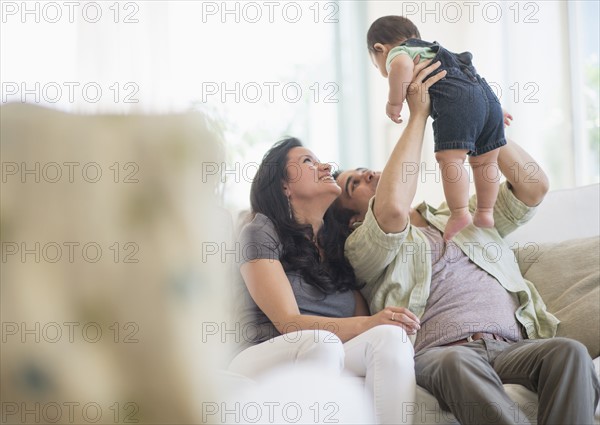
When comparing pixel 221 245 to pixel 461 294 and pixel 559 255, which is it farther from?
pixel 559 255

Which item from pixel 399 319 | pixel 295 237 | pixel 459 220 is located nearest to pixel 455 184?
pixel 459 220

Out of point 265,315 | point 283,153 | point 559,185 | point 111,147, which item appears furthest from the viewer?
point 559,185

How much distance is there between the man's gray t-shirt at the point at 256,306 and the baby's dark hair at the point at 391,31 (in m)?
0.56

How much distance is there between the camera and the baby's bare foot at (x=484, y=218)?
193cm

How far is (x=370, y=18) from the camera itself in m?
4.11

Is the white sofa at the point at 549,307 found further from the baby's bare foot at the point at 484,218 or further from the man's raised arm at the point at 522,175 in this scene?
the baby's bare foot at the point at 484,218

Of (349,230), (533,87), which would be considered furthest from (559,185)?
(349,230)

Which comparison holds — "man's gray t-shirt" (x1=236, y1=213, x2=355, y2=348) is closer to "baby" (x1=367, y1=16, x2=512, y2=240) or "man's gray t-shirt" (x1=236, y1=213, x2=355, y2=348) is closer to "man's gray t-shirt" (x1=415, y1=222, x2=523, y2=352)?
"man's gray t-shirt" (x1=415, y1=222, x2=523, y2=352)

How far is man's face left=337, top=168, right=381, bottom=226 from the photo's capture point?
2234 mm

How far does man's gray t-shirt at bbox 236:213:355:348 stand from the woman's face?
0.15 m

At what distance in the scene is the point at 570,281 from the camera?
83.4 inches

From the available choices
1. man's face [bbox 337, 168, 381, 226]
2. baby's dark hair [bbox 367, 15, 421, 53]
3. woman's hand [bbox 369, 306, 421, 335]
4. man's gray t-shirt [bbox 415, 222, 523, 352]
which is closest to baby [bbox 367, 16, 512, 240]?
baby's dark hair [bbox 367, 15, 421, 53]

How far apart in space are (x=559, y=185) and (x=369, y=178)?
1601mm

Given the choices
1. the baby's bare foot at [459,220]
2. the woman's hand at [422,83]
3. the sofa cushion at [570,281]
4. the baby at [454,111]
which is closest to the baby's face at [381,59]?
the baby at [454,111]
